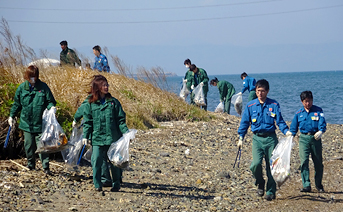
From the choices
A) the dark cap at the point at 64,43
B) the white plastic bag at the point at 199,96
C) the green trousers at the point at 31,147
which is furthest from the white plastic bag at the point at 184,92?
the green trousers at the point at 31,147

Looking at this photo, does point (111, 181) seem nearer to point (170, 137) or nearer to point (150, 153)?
point (150, 153)

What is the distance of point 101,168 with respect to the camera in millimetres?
6125

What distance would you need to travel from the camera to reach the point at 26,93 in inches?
250

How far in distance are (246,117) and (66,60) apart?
25.2 feet

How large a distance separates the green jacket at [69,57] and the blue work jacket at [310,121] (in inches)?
304

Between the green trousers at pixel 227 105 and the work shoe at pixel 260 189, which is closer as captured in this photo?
the work shoe at pixel 260 189

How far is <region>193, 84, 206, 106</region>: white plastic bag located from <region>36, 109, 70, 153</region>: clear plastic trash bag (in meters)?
8.93

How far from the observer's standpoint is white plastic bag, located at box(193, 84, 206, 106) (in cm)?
1497

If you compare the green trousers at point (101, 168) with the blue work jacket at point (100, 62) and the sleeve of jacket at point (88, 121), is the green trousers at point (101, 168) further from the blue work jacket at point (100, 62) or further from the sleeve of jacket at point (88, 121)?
the blue work jacket at point (100, 62)

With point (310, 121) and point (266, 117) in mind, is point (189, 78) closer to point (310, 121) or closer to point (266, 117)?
point (310, 121)

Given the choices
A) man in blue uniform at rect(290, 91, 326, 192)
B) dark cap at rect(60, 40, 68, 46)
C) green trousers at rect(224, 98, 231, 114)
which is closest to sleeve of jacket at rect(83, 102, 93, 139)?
man in blue uniform at rect(290, 91, 326, 192)

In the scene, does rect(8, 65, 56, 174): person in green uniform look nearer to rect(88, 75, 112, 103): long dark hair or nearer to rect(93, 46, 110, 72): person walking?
rect(88, 75, 112, 103): long dark hair

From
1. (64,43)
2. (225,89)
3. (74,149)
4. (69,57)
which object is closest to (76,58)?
(69,57)

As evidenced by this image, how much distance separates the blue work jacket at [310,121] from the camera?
20.7 feet
